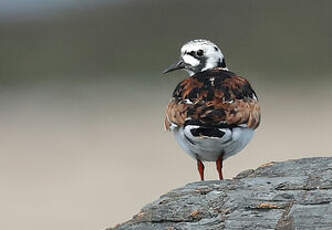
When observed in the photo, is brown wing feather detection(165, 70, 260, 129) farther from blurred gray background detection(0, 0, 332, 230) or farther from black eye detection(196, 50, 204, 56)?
blurred gray background detection(0, 0, 332, 230)

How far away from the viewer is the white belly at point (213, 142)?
23.6 ft

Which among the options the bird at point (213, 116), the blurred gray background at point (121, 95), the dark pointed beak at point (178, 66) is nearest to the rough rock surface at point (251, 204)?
the bird at point (213, 116)

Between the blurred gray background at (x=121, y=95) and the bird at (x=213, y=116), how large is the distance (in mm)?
4113

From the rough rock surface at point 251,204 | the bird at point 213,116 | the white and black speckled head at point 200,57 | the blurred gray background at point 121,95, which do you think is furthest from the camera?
the blurred gray background at point 121,95

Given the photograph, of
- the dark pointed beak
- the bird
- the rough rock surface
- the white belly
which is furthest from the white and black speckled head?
the rough rock surface

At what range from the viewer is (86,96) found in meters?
19.7

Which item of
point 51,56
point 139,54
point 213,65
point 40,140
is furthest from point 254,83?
point 213,65

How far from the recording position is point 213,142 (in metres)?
7.21

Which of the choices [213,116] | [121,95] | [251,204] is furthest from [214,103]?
[121,95]

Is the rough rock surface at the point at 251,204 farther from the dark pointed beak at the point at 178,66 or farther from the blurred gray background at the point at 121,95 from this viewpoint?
the blurred gray background at the point at 121,95

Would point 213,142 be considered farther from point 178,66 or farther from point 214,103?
point 178,66

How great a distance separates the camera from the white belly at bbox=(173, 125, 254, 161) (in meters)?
7.19

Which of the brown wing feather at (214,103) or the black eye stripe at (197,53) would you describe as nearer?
the brown wing feather at (214,103)

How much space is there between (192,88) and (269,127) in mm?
7628
